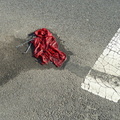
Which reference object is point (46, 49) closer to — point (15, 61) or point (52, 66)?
point (52, 66)

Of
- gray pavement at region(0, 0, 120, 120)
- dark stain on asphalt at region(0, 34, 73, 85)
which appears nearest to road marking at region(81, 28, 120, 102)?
gray pavement at region(0, 0, 120, 120)

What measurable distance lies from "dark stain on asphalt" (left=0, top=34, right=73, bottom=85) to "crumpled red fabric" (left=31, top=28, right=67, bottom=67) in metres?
0.11

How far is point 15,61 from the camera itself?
448 cm

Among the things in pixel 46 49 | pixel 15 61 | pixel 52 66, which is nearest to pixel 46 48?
pixel 46 49

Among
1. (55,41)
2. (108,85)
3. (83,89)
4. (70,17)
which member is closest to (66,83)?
(83,89)

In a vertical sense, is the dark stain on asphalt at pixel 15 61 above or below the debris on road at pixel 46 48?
below

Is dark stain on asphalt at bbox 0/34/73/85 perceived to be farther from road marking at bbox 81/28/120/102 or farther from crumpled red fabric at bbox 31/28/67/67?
road marking at bbox 81/28/120/102

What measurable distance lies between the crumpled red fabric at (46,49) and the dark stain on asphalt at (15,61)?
11cm

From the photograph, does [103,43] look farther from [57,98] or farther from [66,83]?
[57,98]

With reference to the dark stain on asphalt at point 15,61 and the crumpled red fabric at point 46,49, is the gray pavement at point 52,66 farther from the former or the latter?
the crumpled red fabric at point 46,49

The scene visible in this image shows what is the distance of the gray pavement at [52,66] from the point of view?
3.70 meters

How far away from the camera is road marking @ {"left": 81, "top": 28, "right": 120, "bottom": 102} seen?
3861mm

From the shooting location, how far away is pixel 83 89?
3938 millimetres

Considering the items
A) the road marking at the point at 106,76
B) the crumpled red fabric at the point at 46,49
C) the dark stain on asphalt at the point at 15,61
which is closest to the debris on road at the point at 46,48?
the crumpled red fabric at the point at 46,49
